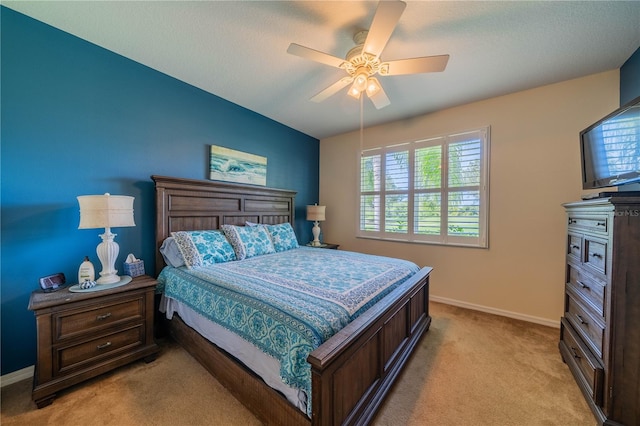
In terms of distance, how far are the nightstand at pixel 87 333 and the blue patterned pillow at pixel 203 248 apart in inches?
14.5

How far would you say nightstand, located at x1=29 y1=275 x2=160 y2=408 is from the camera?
1567 mm

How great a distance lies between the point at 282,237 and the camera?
330 cm

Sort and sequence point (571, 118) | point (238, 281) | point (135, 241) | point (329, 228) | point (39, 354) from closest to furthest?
point (39, 354), point (238, 281), point (135, 241), point (571, 118), point (329, 228)

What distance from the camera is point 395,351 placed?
184 cm

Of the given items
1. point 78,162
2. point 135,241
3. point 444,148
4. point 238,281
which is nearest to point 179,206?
point 135,241

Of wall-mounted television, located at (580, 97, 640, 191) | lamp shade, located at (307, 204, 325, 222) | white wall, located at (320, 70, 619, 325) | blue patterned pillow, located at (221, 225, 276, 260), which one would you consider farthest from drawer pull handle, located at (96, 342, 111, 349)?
wall-mounted television, located at (580, 97, 640, 191)

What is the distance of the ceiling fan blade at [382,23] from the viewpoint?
132 cm

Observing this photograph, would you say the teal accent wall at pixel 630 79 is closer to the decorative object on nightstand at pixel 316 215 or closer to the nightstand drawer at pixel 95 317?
the decorative object on nightstand at pixel 316 215

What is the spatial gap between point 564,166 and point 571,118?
0.51m

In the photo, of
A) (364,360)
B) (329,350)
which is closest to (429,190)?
(364,360)

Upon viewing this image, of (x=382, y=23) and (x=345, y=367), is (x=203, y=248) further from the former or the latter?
(x=382, y=23)

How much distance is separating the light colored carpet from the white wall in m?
0.78

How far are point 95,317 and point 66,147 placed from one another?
1439 mm

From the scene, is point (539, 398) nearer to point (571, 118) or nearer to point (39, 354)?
point (571, 118)
